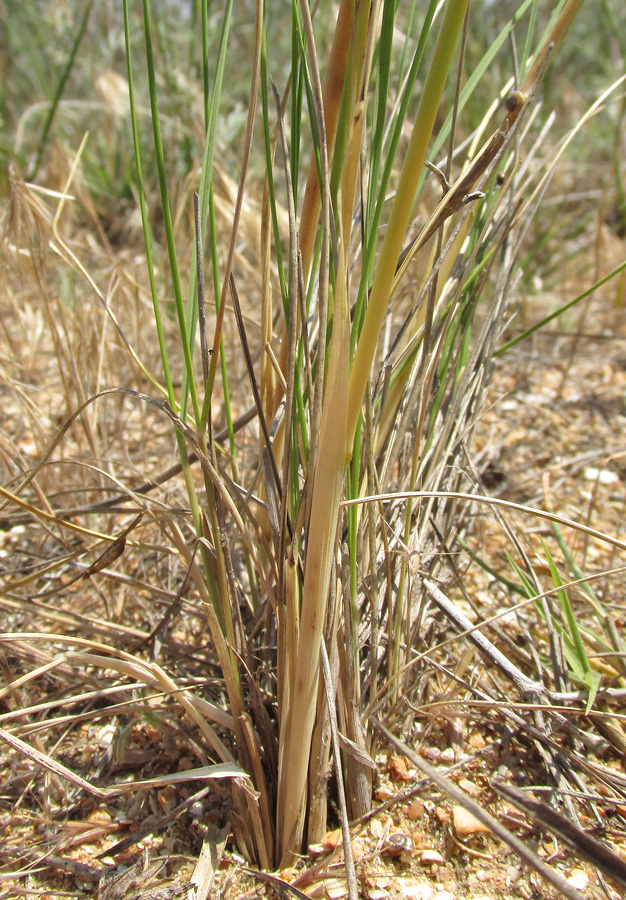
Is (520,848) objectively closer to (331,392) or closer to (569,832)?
(569,832)

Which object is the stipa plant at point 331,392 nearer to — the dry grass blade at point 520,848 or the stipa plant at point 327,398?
the stipa plant at point 327,398

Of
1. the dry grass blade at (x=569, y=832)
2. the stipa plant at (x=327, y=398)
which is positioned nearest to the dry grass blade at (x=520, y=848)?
the dry grass blade at (x=569, y=832)

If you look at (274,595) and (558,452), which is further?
(558,452)

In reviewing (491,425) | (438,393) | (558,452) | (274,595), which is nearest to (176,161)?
(491,425)

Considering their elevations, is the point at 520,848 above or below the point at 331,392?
below

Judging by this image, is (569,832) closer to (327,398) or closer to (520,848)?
(520,848)

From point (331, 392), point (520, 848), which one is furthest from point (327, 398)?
point (520, 848)

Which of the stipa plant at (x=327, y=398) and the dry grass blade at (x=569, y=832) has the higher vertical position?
the stipa plant at (x=327, y=398)

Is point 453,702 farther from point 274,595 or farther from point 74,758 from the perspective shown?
point 74,758

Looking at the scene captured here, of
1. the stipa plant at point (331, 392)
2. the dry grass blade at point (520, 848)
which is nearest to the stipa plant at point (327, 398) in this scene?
the stipa plant at point (331, 392)
